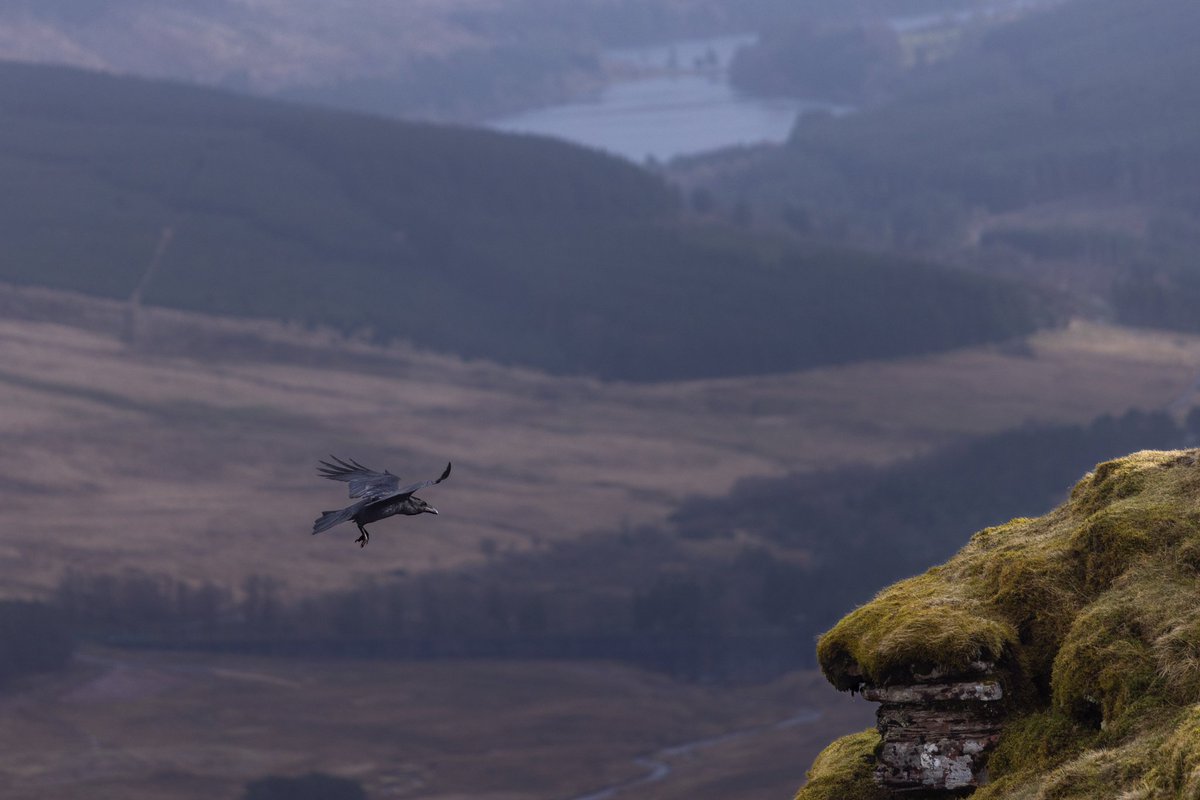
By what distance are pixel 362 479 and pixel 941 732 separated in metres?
9.25

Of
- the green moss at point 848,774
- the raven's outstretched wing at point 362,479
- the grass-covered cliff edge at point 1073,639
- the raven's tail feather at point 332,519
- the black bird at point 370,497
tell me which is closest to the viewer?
the grass-covered cliff edge at point 1073,639

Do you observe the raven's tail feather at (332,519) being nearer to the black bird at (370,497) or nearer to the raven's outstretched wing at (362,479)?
the black bird at (370,497)

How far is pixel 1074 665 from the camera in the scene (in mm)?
24000

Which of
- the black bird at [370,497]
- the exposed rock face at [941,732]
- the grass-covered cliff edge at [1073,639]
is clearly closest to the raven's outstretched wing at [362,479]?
the black bird at [370,497]

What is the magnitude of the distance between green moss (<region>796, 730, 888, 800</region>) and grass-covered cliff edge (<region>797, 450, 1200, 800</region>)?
33 mm

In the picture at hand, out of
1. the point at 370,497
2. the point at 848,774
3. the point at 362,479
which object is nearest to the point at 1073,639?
the point at 848,774

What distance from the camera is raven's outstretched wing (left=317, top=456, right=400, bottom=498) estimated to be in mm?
27203

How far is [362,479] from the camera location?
27625 millimetres

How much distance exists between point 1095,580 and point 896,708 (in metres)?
3.45

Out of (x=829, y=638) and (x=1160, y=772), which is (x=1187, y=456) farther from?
(x=1160, y=772)

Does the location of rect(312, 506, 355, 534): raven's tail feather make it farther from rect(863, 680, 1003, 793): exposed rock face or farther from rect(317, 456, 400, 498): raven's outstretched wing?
rect(863, 680, 1003, 793): exposed rock face

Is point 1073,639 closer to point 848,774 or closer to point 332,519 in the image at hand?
point 848,774

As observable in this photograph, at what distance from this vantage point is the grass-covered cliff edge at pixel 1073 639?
886 inches

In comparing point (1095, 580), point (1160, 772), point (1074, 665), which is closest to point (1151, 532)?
point (1095, 580)
